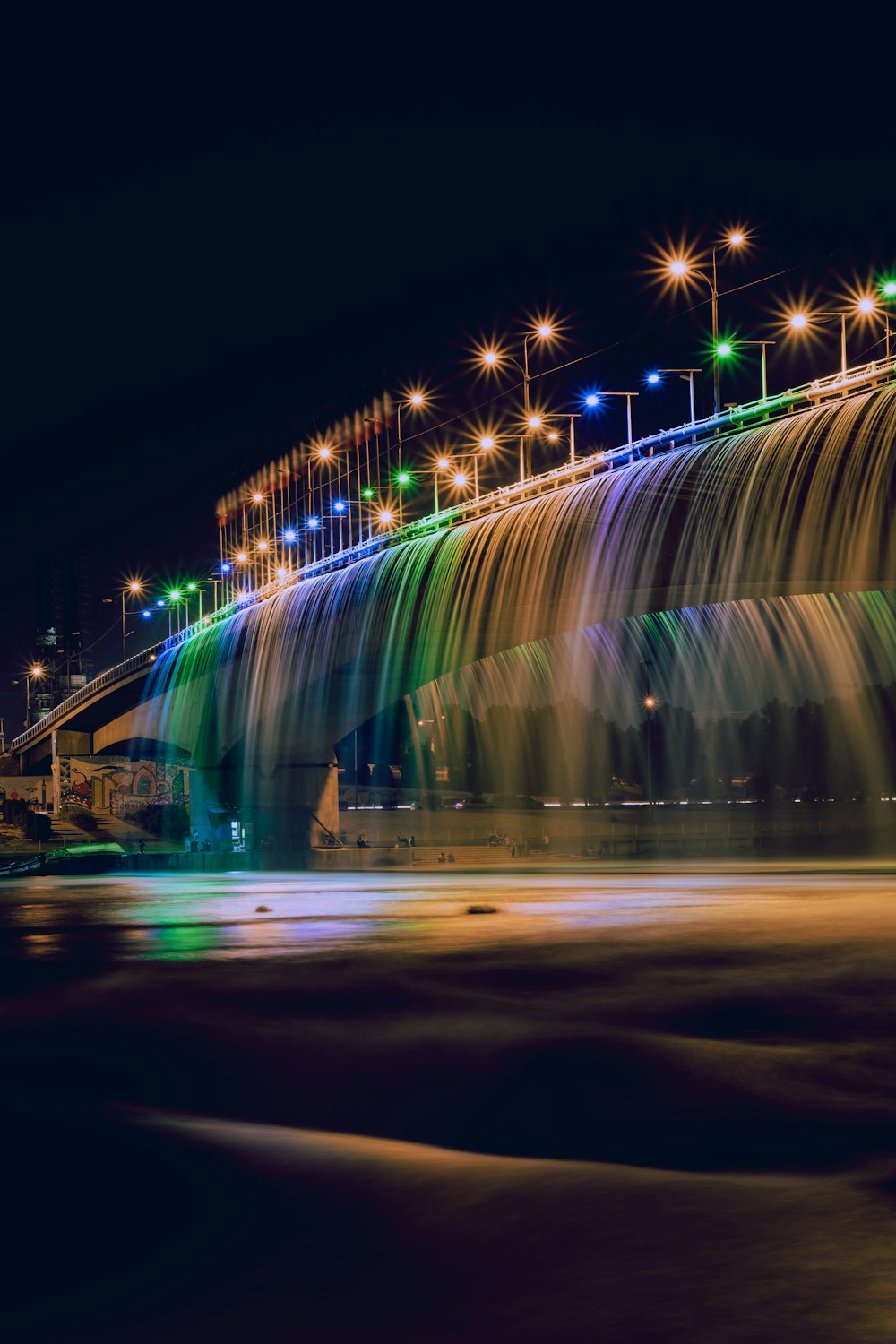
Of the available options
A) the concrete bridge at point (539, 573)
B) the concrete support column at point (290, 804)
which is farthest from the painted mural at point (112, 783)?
the concrete support column at point (290, 804)

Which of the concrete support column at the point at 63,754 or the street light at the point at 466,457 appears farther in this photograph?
the concrete support column at the point at 63,754

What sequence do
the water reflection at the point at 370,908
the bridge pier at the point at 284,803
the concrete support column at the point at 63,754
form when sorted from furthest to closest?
the concrete support column at the point at 63,754
the bridge pier at the point at 284,803
the water reflection at the point at 370,908

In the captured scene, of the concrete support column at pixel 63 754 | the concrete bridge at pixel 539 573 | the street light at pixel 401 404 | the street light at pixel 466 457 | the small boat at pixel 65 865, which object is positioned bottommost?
the small boat at pixel 65 865

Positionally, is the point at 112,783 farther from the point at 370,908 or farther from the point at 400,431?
the point at 370,908

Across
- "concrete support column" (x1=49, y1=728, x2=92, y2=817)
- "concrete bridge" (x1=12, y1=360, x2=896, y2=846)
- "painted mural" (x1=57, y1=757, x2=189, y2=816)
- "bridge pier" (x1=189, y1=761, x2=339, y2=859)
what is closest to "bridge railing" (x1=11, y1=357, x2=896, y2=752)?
"concrete bridge" (x1=12, y1=360, x2=896, y2=846)

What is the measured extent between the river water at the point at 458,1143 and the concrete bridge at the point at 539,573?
1518 centimetres

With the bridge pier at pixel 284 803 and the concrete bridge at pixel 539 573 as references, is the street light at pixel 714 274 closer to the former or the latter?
the concrete bridge at pixel 539 573

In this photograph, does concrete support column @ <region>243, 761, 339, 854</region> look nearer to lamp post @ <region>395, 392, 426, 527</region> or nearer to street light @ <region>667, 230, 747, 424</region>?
lamp post @ <region>395, 392, 426, 527</region>

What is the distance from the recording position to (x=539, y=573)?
1638 inches

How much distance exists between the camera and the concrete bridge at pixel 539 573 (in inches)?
1260

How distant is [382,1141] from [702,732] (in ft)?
397

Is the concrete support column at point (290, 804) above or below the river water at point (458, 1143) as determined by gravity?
above

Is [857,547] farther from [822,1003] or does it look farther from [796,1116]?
[796,1116]

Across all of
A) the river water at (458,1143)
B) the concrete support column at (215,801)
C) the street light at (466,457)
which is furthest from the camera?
the concrete support column at (215,801)
